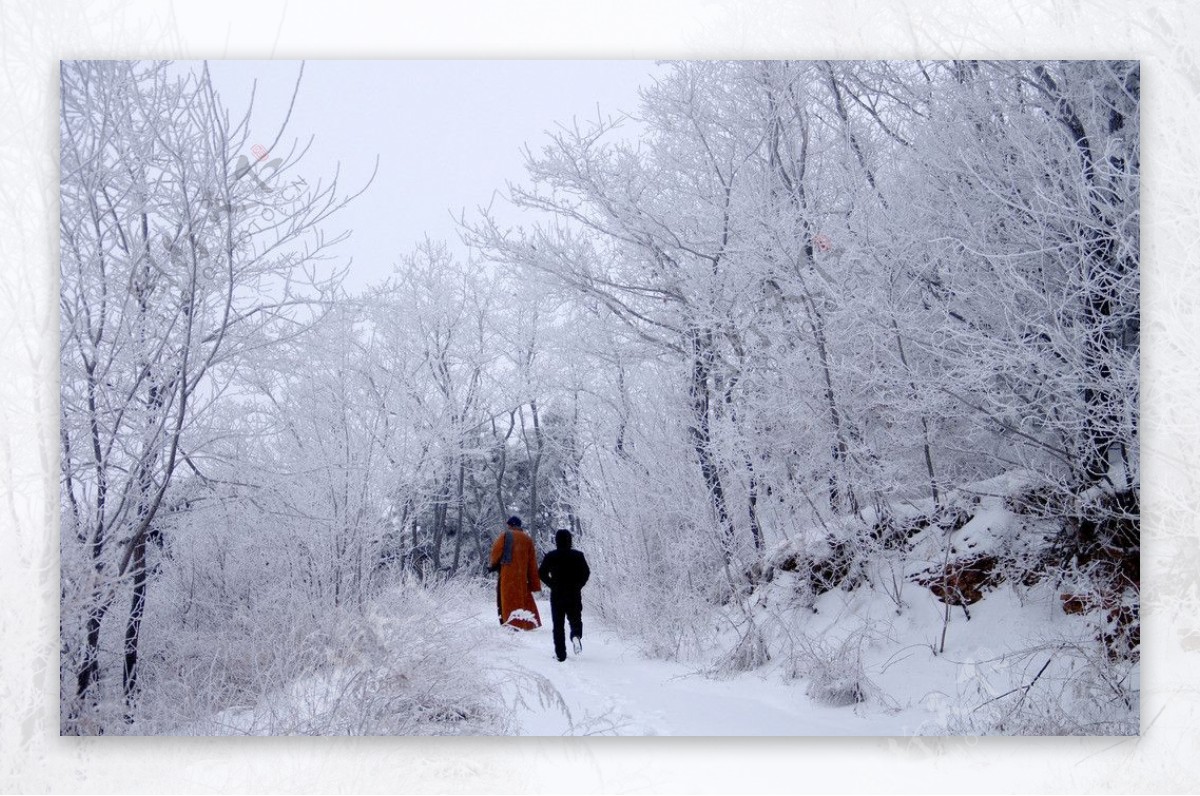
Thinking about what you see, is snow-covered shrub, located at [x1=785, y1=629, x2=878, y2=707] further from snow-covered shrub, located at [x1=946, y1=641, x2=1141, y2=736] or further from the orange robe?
the orange robe

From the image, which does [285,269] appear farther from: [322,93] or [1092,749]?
[1092,749]

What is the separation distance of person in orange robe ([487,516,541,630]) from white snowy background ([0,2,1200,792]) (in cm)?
60

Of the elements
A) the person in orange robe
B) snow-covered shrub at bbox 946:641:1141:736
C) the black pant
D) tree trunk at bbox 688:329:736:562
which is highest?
tree trunk at bbox 688:329:736:562

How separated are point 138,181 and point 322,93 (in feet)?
2.88

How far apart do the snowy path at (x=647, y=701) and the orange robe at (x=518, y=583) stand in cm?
7

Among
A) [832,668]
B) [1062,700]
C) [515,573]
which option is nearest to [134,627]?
[515,573]

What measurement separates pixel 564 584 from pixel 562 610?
0.49 ft

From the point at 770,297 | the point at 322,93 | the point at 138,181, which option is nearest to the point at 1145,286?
the point at 770,297

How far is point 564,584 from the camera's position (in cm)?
434

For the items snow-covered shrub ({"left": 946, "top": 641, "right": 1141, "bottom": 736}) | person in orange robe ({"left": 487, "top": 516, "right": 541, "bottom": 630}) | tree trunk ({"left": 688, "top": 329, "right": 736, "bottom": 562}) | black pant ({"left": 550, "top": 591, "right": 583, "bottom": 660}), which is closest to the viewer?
snow-covered shrub ({"left": 946, "top": 641, "right": 1141, "bottom": 736})

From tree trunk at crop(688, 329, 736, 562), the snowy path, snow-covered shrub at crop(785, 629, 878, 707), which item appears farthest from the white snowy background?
tree trunk at crop(688, 329, 736, 562)

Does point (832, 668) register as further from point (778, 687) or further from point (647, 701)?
point (647, 701)

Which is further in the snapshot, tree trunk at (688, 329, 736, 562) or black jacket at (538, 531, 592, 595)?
tree trunk at (688, 329, 736, 562)

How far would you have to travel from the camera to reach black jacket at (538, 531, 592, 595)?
417cm
